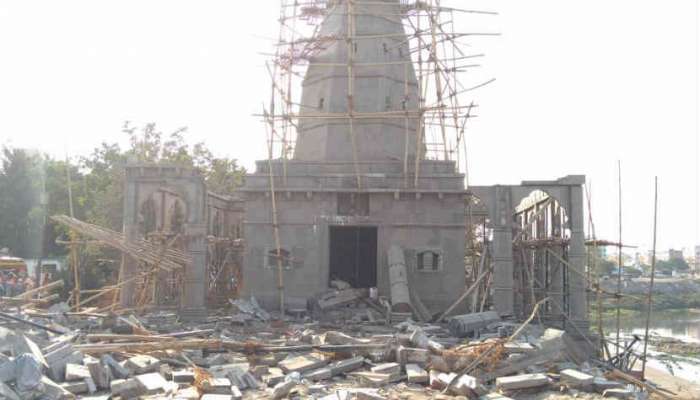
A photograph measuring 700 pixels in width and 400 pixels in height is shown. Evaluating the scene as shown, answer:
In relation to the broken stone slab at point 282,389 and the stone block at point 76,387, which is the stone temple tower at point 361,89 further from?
the stone block at point 76,387

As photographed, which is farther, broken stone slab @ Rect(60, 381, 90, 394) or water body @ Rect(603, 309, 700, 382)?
water body @ Rect(603, 309, 700, 382)

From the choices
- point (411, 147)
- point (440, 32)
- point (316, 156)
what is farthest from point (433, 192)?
point (440, 32)

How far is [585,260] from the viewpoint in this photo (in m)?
21.3

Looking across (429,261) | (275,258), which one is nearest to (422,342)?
(429,261)

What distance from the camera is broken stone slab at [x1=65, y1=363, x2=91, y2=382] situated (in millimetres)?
11195

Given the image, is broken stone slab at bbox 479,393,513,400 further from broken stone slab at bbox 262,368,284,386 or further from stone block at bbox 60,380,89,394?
stone block at bbox 60,380,89,394

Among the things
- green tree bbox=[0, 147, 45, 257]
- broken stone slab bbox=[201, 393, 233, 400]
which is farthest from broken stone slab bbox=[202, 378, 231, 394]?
green tree bbox=[0, 147, 45, 257]

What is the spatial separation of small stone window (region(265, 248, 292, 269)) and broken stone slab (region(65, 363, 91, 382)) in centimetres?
1094

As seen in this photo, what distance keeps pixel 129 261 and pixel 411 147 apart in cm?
1123

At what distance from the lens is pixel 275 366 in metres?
13.5

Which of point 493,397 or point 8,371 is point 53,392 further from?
point 493,397

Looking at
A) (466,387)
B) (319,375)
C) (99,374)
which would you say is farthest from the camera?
(319,375)

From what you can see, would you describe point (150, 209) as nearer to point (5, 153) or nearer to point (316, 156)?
point (316, 156)

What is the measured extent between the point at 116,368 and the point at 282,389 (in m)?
3.27
